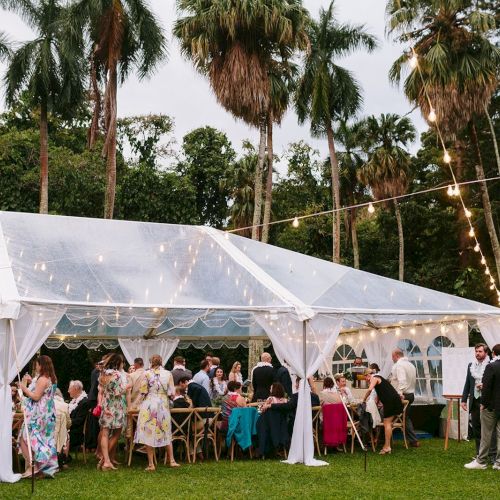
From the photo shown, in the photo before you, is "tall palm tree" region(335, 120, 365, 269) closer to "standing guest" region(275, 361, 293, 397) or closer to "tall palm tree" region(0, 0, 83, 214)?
"tall palm tree" region(0, 0, 83, 214)

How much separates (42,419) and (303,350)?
3.42 meters

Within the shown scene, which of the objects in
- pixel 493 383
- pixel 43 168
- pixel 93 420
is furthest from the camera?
pixel 43 168

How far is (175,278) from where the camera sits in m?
11.1

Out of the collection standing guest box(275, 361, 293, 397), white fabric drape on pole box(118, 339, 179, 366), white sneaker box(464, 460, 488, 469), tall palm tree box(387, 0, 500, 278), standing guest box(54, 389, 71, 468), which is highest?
tall palm tree box(387, 0, 500, 278)

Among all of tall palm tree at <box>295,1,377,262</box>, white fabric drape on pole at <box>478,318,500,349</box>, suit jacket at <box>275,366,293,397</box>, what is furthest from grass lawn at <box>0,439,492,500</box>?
tall palm tree at <box>295,1,377,262</box>

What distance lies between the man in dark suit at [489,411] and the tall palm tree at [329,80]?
15.1m

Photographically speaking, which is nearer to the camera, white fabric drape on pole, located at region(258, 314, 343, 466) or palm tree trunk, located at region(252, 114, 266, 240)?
white fabric drape on pole, located at region(258, 314, 343, 466)

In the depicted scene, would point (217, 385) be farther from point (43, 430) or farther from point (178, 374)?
point (43, 430)

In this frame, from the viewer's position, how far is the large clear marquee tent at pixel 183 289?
908 centimetres

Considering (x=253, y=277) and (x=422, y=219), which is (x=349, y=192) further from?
(x=253, y=277)

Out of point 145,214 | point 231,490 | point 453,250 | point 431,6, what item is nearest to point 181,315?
point 231,490

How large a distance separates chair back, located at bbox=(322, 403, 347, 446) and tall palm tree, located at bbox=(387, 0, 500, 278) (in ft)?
31.2

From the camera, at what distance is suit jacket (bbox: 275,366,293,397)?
11.4 metres

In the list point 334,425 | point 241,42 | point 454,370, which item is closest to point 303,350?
point 334,425
